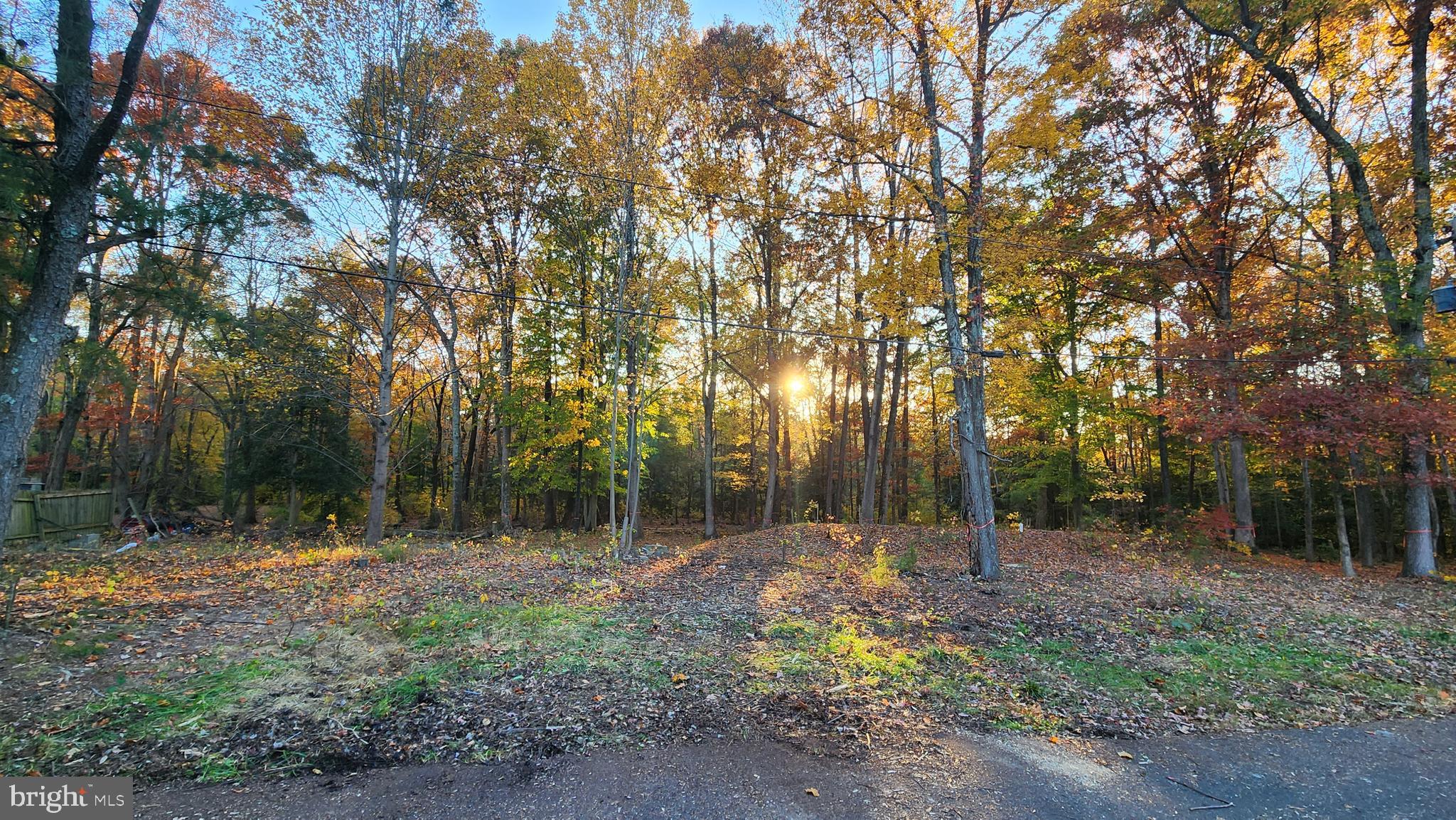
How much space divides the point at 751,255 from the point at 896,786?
1646 cm

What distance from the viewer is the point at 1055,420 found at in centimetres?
1759

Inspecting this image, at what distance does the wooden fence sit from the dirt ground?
3.95m

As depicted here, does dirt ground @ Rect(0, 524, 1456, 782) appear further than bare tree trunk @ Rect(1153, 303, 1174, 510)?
No

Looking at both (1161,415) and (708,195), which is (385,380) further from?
(1161,415)

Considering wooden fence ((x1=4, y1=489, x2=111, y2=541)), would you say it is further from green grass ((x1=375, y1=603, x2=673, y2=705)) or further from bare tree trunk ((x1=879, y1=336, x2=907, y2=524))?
bare tree trunk ((x1=879, y1=336, x2=907, y2=524))

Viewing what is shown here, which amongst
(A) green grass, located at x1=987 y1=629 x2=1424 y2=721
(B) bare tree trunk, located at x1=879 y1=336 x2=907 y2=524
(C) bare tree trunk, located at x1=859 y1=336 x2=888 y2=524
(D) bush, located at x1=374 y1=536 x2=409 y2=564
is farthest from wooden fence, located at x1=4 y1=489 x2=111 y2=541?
(B) bare tree trunk, located at x1=879 y1=336 x2=907 y2=524

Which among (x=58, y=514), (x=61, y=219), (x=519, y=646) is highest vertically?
(x=61, y=219)

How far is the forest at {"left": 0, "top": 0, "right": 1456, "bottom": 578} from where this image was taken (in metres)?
8.59

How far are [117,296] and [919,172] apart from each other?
591 inches

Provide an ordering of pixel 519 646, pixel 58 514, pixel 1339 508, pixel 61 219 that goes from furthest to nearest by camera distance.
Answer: pixel 1339 508 < pixel 58 514 < pixel 61 219 < pixel 519 646

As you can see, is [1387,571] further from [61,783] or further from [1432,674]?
[61,783]

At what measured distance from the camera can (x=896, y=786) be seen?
3100mm

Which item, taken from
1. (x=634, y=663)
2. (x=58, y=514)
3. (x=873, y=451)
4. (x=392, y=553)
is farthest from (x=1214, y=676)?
(x=58, y=514)

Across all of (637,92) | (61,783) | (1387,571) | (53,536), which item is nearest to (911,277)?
(637,92)
